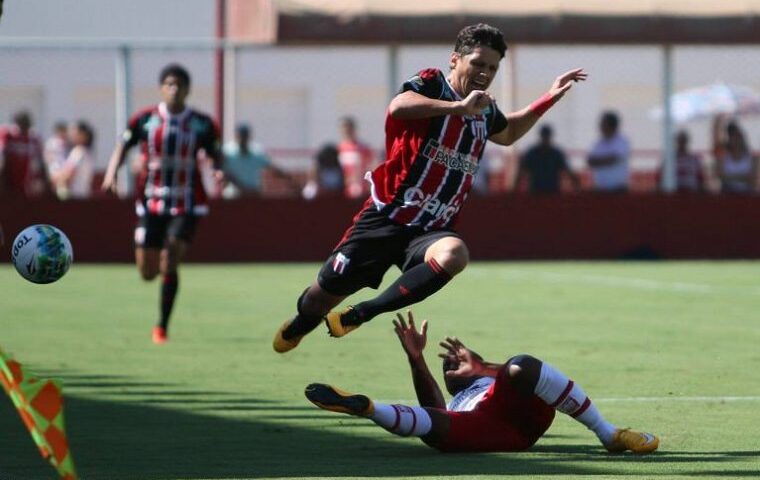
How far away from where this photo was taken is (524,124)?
9852 millimetres

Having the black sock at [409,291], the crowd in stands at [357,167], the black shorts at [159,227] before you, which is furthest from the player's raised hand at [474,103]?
the crowd in stands at [357,167]

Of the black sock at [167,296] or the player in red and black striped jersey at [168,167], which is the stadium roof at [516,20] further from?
the black sock at [167,296]

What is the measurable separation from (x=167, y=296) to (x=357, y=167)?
1194 cm

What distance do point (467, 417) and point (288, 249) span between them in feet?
57.1

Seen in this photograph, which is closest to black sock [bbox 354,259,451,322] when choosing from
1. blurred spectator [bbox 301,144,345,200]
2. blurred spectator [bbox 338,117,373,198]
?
blurred spectator [bbox 301,144,345,200]

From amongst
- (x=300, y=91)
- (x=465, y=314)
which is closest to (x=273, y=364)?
(x=465, y=314)

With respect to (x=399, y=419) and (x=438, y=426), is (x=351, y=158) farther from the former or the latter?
(x=399, y=419)

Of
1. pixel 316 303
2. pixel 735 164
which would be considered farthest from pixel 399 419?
pixel 735 164

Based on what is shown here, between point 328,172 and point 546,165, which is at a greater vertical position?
point 546,165

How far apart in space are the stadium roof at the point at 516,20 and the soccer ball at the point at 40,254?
59.7 ft

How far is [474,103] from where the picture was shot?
867cm

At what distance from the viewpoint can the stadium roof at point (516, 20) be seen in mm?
26562

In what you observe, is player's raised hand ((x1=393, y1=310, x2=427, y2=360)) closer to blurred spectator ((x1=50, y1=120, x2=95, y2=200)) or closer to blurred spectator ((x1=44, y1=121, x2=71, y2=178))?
blurred spectator ((x1=50, y1=120, x2=95, y2=200))

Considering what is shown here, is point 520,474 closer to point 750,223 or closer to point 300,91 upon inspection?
point 750,223
